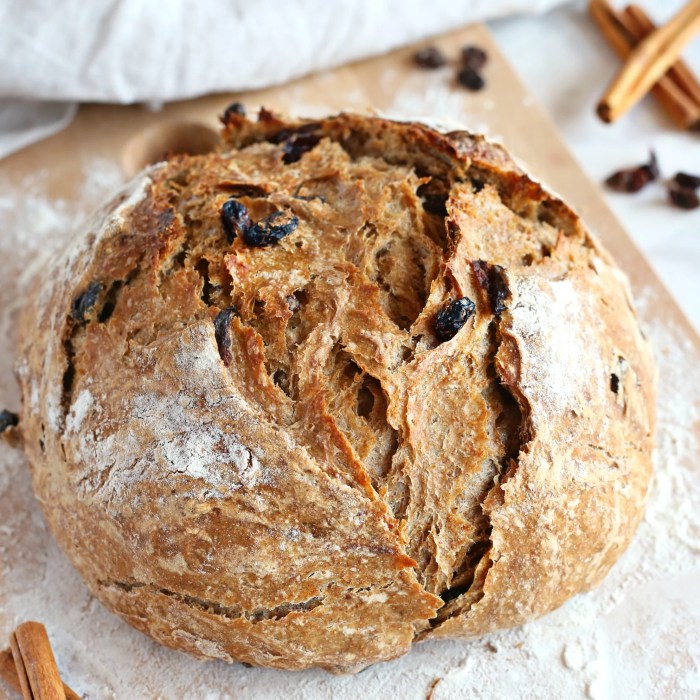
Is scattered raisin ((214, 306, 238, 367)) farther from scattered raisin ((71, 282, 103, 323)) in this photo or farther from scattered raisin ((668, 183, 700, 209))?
scattered raisin ((668, 183, 700, 209))

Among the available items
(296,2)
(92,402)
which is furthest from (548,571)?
(296,2)

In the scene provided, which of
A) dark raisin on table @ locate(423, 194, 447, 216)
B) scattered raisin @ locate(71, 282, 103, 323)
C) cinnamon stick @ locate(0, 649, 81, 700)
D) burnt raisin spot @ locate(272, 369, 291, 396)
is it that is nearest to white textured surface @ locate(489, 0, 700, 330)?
dark raisin on table @ locate(423, 194, 447, 216)

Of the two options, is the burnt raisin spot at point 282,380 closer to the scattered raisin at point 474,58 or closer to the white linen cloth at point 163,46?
the white linen cloth at point 163,46

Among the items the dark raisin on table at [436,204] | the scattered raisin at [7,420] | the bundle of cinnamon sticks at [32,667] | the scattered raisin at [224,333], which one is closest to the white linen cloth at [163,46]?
the scattered raisin at [7,420]

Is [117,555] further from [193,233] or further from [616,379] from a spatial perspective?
[616,379]

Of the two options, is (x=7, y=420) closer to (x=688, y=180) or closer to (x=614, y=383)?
(x=614, y=383)
